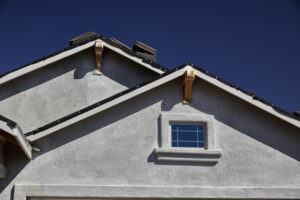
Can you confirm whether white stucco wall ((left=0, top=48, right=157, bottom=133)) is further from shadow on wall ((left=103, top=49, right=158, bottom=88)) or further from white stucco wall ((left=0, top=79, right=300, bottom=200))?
white stucco wall ((left=0, top=79, right=300, bottom=200))

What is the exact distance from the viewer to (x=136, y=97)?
11203 millimetres

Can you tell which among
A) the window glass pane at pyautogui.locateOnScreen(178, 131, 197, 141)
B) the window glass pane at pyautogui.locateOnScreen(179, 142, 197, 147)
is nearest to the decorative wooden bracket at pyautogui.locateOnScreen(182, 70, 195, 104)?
the window glass pane at pyautogui.locateOnScreen(178, 131, 197, 141)

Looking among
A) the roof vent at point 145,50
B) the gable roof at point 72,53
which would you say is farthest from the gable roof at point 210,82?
the roof vent at point 145,50

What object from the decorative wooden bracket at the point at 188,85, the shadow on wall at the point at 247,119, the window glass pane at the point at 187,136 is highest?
the decorative wooden bracket at the point at 188,85

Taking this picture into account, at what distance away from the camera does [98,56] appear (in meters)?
14.1

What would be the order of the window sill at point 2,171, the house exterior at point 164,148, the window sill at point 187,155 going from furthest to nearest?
the window sill at point 187,155 < the house exterior at point 164,148 < the window sill at point 2,171

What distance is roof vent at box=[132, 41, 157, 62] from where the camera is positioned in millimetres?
16000

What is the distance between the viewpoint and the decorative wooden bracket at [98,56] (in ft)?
45.1

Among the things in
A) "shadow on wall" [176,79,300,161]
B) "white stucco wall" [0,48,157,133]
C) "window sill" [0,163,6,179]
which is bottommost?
"window sill" [0,163,6,179]

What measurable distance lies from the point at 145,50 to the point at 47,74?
413 centimetres

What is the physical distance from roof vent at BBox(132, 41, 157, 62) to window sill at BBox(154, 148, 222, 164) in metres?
6.04

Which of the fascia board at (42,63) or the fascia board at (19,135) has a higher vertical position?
the fascia board at (42,63)

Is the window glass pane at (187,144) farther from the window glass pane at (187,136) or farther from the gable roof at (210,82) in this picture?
the gable roof at (210,82)

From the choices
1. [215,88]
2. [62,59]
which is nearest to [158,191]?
[215,88]
